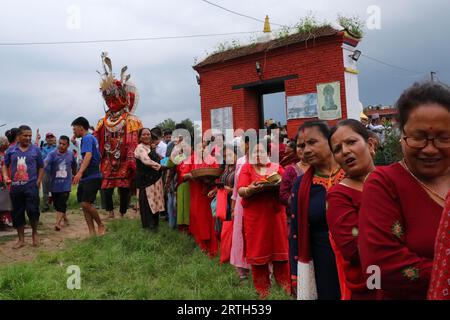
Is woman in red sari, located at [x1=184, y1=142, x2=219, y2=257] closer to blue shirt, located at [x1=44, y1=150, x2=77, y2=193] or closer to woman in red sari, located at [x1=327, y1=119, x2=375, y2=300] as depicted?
blue shirt, located at [x1=44, y1=150, x2=77, y2=193]

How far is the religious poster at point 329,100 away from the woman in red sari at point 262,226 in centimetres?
567

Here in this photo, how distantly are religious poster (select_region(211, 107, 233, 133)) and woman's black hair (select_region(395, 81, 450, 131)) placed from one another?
9379mm

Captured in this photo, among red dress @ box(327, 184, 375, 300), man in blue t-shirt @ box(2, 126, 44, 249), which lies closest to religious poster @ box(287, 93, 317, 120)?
man in blue t-shirt @ box(2, 126, 44, 249)

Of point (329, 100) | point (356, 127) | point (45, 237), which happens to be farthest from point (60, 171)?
point (356, 127)

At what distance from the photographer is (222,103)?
11.1 metres

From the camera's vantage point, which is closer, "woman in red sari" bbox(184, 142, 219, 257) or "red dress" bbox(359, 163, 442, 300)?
"red dress" bbox(359, 163, 442, 300)

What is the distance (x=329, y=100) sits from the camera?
9172 millimetres

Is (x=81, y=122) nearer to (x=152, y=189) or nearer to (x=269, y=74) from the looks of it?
(x=152, y=189)

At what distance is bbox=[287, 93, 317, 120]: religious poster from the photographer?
9414 mm

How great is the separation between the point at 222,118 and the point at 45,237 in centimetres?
597

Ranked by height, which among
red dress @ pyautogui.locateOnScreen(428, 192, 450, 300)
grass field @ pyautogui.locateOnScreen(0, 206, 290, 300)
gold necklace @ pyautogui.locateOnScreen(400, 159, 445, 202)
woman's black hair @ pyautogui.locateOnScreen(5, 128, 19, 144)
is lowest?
grass field @ pyautogui.locateOnScreen(0, 206, 290, 300)
